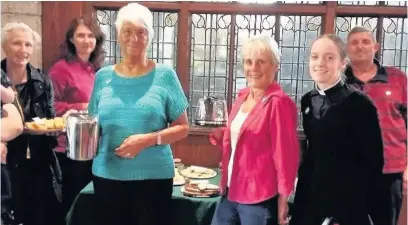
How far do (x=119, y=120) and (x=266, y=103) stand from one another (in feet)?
1.45

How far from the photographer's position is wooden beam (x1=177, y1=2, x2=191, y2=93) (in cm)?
244

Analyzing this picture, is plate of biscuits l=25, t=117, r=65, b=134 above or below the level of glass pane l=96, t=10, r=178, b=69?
below

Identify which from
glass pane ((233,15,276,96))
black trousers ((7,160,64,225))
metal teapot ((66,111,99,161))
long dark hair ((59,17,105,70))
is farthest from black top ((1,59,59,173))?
glass pane ((233,15,276,96))

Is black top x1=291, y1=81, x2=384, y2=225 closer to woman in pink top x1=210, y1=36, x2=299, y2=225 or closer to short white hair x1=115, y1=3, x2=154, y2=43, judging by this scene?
woman in pink top x1=210, y1=36, x2=299, y2=225

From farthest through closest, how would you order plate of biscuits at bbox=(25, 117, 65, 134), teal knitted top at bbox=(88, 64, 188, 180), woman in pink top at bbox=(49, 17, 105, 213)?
1. woman in pink top at bbox=(49, 17, 105, 213)
2. plate of biscuits at bbox=(25, 117, 65, 134)
3. teal knitted top at bbox=(88, 64, 188, 180)

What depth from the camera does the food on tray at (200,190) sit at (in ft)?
5.97

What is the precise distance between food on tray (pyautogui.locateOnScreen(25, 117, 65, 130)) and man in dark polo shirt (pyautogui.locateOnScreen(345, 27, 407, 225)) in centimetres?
106

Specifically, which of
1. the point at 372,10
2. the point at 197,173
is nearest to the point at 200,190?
the point at 197,173

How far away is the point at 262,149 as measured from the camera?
1460 millimetres

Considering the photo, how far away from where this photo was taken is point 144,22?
1475 mm

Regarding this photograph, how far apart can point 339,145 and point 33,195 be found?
1.24 meters

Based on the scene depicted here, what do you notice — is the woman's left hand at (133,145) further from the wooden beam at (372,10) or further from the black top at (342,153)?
the wooden beam at (372,10)

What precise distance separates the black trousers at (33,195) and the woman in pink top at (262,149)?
0.84 metres

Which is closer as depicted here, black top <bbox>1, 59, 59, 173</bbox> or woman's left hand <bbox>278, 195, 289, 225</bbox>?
woman's left hand <bbox>278, 195, 289, 225</bbox>
